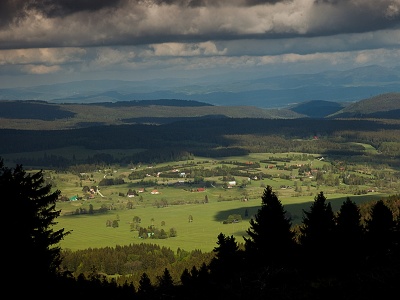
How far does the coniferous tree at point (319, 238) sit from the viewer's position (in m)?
44.4

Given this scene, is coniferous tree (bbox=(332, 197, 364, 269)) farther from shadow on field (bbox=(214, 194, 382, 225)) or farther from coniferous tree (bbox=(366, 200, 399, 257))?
shadow on field (bbox=(214, 194, 382, 225))

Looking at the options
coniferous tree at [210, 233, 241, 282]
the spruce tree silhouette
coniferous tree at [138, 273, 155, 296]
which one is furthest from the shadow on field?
the spruce tree silhouette

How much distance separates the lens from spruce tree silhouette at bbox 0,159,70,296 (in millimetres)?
31438

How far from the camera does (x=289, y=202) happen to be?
17912cm

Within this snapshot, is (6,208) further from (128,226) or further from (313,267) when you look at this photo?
(128,226)

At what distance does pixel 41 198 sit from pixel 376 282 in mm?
20155

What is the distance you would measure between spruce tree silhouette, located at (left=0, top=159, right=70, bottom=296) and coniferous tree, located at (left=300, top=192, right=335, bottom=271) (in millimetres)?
19253

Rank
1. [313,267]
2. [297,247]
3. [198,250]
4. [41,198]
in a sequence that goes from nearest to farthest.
Answer: [41,198], [313,267], [297,247], [198,250]

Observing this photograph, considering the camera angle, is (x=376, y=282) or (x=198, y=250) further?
(x=198, y=250)

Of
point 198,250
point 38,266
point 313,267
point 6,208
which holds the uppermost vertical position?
point 6,208

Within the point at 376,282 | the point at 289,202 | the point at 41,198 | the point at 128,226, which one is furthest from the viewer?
the point at 289,202

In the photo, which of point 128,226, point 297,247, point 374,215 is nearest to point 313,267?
point 297,247

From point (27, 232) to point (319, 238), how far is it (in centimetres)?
2246

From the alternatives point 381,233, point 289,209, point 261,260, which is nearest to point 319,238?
point 261,260
